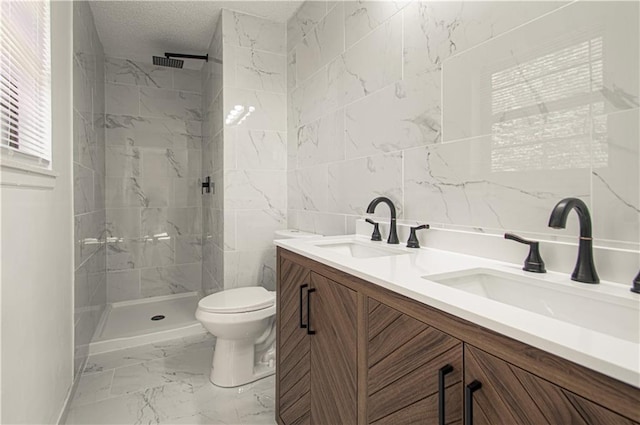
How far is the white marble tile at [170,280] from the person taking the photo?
343 cm

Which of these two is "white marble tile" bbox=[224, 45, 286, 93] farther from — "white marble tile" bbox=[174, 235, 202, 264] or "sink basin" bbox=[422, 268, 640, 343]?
"sink basin" bbox=[422, 268, 640, 343]

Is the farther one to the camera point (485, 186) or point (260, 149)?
point (260, 149)

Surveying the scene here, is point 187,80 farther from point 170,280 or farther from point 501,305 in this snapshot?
point 501,305

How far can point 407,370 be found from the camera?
77cm

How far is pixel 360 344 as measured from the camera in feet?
3.09

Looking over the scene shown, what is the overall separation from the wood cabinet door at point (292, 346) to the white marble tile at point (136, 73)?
299 cm

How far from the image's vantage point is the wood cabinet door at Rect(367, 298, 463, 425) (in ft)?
2.13

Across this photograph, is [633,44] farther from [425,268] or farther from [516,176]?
[425,268]

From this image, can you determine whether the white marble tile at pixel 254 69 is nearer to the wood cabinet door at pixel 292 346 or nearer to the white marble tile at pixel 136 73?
the white marble tile at pixel 136 73

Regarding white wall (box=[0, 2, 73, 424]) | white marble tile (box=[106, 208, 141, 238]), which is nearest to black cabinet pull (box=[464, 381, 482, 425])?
white wall (box=[0, 2, 73, 424])

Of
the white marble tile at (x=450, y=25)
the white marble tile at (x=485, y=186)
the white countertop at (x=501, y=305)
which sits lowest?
the white countertop at (x=501, y=305)

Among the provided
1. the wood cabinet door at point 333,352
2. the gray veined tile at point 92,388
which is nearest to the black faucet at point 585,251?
the wood cabinet door at point 333,352

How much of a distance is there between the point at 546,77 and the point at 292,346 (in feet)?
4.42

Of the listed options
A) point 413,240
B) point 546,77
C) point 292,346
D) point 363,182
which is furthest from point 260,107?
point 546,77
